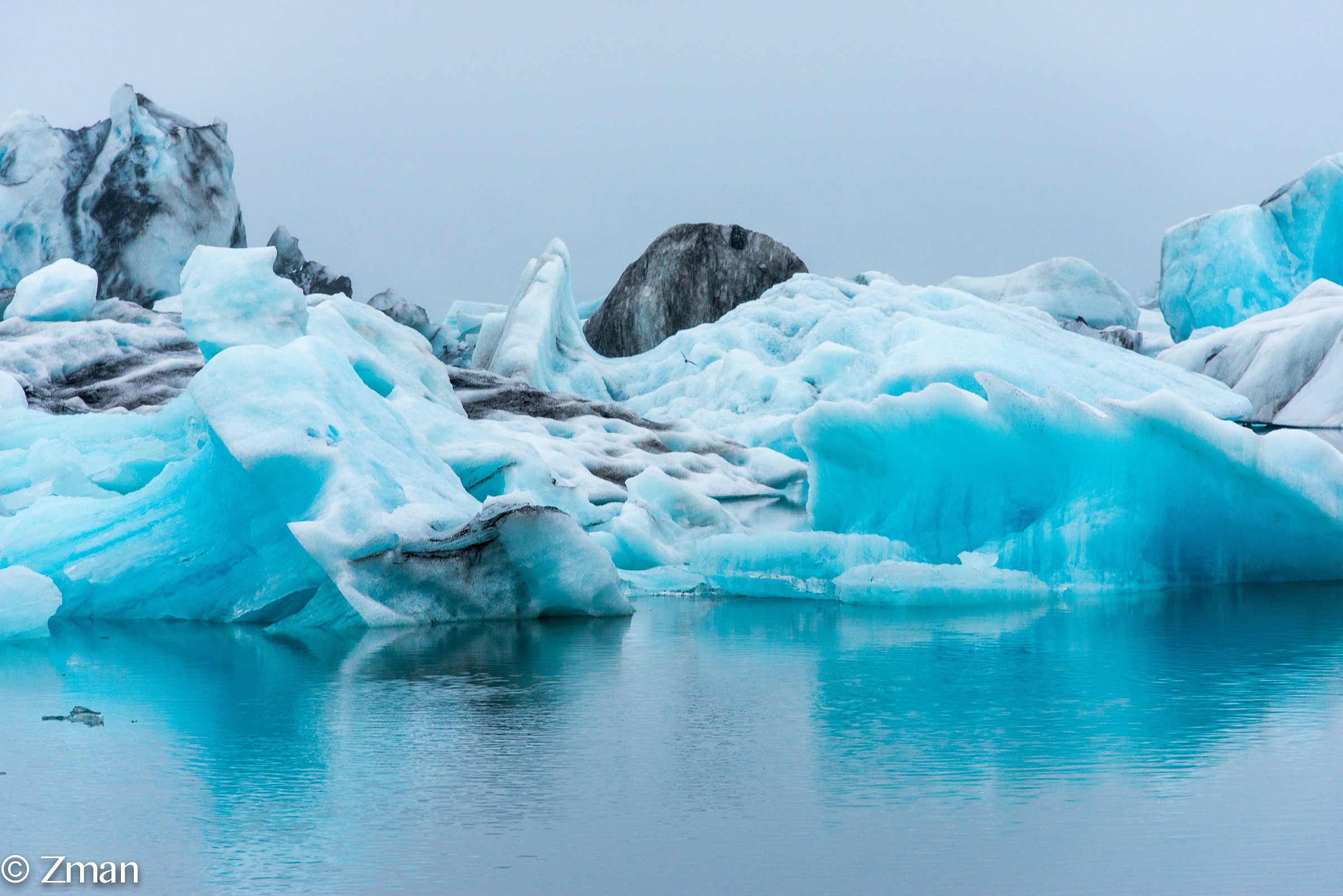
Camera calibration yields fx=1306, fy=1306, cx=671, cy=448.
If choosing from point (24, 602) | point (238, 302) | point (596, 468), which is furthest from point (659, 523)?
point (24, 602)

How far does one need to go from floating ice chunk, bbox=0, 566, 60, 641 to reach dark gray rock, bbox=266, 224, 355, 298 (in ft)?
76.2

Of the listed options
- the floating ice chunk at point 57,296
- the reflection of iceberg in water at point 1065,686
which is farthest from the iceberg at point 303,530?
the floating ice chunk at point 57,296

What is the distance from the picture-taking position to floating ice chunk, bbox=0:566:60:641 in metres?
6.36

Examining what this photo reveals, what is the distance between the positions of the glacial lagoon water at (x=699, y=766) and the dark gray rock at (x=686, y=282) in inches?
681

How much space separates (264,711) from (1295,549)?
6087mm

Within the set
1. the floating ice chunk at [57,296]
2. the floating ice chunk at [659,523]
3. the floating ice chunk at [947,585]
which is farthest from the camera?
the floating ice chunk at [57,296]

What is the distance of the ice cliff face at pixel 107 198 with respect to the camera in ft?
69.5

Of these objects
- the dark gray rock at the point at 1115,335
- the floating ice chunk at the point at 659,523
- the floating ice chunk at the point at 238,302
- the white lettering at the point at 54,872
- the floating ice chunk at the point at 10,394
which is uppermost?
the dark gray rock at the point at 1115,335

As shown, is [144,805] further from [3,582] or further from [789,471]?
[789,471]

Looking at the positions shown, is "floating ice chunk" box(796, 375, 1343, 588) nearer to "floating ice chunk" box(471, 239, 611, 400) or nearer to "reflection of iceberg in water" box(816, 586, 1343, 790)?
"reflection of iceberg in water" box(816, 586, 1343, 790)

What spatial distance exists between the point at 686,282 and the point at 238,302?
1438 centimetres

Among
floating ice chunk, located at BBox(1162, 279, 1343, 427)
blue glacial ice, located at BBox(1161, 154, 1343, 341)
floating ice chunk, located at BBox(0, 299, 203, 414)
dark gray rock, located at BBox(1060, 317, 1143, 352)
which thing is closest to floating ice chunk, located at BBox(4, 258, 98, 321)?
floating ice chunk, located at BBox(0, 299, 203, 414)

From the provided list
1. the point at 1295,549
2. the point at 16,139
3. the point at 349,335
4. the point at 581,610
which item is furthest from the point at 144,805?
the point at 16,139

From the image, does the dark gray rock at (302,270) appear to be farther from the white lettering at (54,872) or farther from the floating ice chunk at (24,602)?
the white lettering at (54,872)
